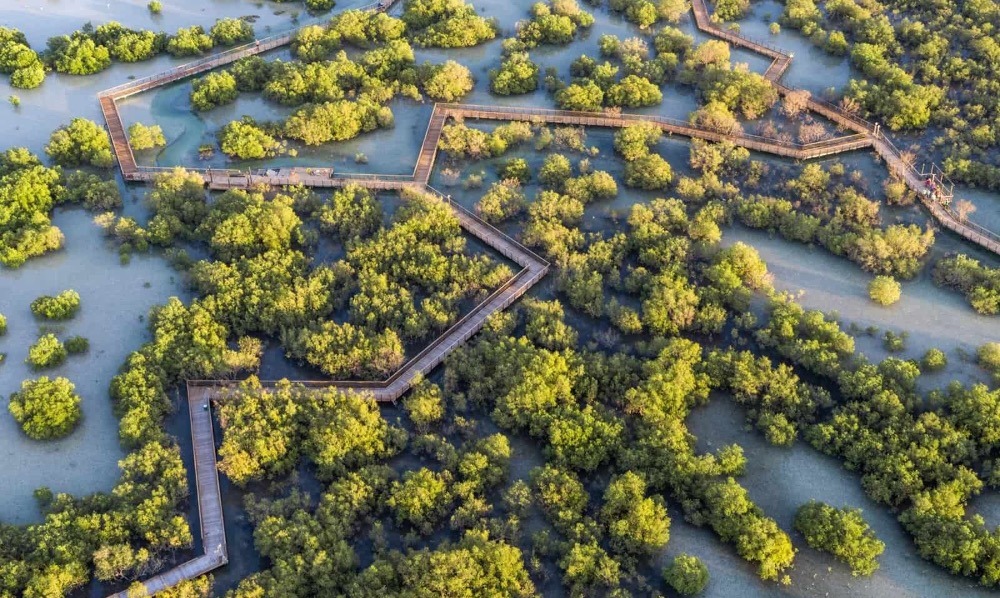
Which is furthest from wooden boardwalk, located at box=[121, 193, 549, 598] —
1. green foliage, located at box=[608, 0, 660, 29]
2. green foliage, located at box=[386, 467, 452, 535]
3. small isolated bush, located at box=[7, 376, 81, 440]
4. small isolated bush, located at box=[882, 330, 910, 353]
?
green foliage, located at box=[608, 0, 660, 29]

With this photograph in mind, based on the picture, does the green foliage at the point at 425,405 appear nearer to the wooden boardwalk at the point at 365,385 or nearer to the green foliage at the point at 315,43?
the wooden boardwalk at the point at 365,385

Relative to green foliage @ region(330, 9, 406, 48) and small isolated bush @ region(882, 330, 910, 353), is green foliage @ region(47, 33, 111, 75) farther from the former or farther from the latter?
small isolated bush @ region(882, 330, 910, 353)

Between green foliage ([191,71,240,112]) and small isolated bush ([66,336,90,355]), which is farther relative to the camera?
green foliage ([191,71,240,112])

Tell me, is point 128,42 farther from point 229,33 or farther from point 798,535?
point 798,535

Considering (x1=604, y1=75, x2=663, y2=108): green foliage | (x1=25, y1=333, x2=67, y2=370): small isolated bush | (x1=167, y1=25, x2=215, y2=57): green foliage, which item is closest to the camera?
(x1=25, y1=333, x2=67, y2=370): small isolated bush

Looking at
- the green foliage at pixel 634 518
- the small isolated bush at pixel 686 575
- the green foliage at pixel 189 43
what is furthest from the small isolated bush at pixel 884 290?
the green foliage at pixel 189 43

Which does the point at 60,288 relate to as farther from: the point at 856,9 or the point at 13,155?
the point at 856,9
